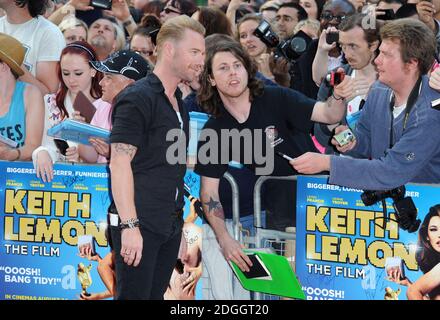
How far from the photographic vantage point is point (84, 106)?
25.3ft

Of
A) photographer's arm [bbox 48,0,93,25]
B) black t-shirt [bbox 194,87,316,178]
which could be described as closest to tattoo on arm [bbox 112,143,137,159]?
Answer: black t-shirt [bbox 194,87,316,178]

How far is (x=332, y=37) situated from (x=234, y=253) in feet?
8.44

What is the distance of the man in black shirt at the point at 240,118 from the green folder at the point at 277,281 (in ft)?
0.45

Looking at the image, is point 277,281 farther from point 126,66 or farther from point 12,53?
point 12,53

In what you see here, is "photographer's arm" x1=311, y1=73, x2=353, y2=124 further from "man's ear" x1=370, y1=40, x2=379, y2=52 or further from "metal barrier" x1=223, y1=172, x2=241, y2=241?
→ "man's ear" x1=370, y1=40, x2=379, y2=52

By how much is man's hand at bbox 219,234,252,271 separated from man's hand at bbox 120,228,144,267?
1432mm

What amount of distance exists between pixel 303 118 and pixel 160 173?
146 centimetres

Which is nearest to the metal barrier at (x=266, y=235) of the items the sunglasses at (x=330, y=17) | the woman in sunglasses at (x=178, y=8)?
the sunglasses at (x=330, y=17)

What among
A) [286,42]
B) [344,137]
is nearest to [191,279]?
[344,137]

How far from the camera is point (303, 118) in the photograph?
6918 mm

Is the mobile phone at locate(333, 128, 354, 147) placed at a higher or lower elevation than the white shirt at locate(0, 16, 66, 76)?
lower

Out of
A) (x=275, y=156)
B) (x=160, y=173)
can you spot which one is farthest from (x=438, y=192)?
(x=160, y=173)

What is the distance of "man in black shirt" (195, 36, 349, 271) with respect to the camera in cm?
698

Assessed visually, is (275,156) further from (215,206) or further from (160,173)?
(160,173)
